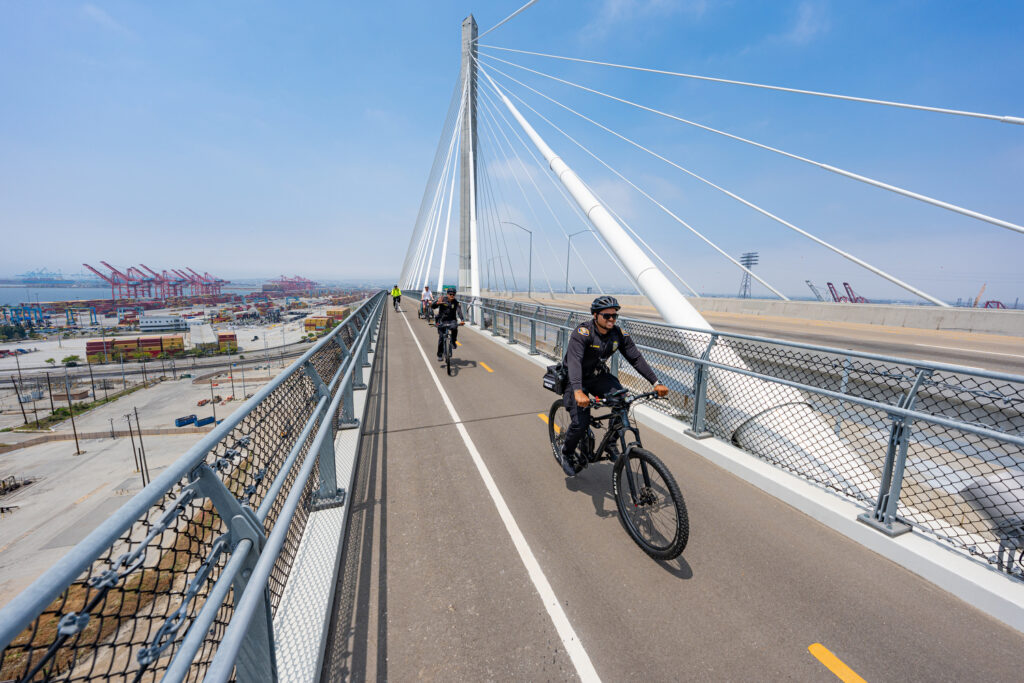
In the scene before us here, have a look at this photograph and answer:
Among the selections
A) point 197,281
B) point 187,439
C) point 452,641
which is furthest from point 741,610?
point 197,281

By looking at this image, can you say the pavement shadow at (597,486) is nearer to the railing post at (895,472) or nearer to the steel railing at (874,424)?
the steel railing at (874,424)

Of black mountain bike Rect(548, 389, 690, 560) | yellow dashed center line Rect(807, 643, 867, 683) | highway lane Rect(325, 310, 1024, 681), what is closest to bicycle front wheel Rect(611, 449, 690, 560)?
black mountain bike Rect(548, 389, 690, 560)

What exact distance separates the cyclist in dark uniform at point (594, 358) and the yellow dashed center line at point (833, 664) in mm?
1949

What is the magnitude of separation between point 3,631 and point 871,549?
4972 mm

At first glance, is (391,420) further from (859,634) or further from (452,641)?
(859,634)

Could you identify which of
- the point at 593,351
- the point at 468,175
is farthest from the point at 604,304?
the point at 468,175

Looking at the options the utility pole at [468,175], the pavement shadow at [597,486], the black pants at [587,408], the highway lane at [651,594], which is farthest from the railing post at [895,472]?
the utility pole at [468,175]

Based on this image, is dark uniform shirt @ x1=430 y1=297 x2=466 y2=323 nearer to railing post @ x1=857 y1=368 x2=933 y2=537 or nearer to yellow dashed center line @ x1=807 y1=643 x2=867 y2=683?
railing post @ x1=857 y1=368 x2=933 y2=537

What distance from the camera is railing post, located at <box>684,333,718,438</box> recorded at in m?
5.36

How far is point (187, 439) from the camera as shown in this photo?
82.0 feet

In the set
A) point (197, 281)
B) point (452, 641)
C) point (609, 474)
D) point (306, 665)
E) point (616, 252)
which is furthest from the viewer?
point (197, 281)

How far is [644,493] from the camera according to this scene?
11.2 ft

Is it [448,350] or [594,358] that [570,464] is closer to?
[594,358]

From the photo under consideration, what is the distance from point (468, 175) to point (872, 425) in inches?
942
